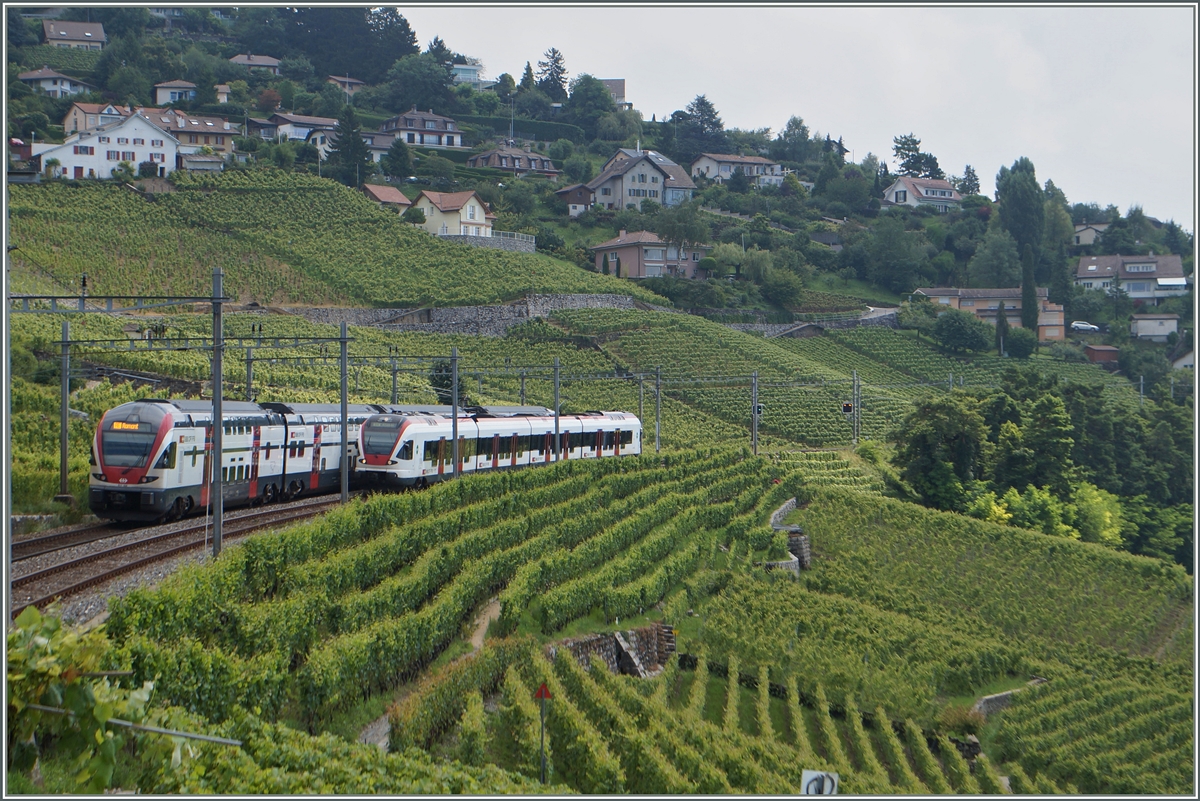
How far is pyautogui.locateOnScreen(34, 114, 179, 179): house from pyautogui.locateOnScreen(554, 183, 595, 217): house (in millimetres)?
37548

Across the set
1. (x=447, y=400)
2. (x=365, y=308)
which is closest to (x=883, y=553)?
(x=447, y=400)

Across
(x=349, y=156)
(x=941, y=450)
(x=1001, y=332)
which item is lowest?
(x=941, y=450)

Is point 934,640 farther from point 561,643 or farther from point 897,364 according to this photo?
point 897,364

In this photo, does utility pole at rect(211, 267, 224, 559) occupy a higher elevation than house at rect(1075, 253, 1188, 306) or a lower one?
lower

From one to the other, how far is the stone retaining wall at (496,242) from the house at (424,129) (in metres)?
34.4

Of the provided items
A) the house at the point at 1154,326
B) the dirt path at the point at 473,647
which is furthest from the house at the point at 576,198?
the dirt path at the point at 473,647

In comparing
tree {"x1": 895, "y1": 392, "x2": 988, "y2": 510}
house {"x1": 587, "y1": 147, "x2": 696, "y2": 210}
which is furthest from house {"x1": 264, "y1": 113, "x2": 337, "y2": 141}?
tree {"x1": 895, "y1": 392, "x2": 988, "y2": 510}

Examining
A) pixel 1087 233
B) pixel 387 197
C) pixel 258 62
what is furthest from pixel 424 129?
pixel 1087 233

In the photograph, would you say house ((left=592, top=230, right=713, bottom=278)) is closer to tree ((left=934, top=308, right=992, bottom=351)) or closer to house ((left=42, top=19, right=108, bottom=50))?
tree ((left=934, top=308, right=992, bottom=351))

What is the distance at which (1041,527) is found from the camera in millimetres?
45312

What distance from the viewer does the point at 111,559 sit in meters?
19.0

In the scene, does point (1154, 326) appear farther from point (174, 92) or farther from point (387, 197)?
point (174, 92)

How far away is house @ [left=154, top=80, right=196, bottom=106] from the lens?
108875mm

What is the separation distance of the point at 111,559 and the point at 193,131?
84.3 m
